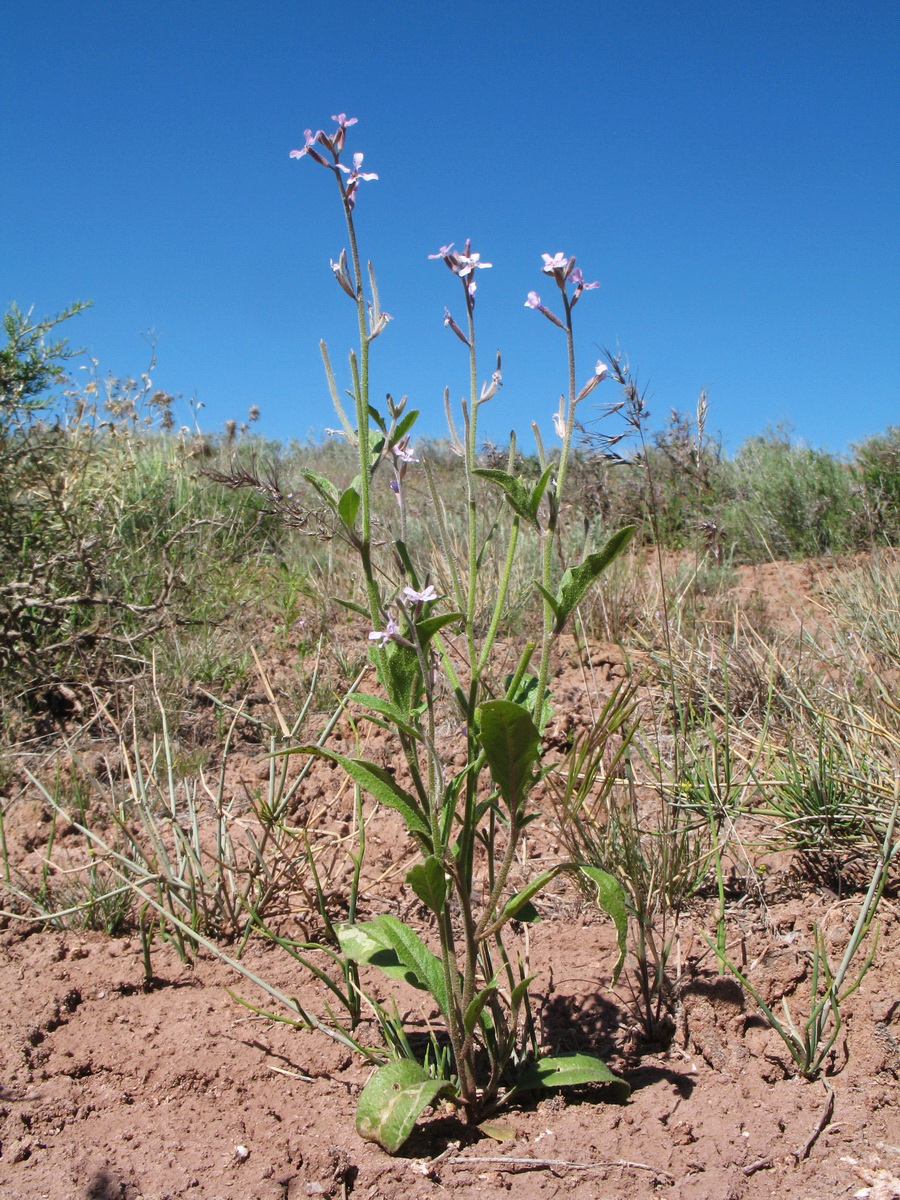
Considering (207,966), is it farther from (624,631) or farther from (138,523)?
(138,523)

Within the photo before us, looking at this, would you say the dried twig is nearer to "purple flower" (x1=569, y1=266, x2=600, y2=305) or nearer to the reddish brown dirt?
the reddish brown dirt

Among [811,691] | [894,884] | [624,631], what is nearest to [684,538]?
[624,631]

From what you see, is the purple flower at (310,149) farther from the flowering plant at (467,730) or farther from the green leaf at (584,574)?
the green leaf at (584,574)

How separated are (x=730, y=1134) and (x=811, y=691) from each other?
169 cm

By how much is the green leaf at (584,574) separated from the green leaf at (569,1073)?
0.84 meters

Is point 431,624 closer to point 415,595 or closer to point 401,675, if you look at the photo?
point 415,595

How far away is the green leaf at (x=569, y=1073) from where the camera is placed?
5.13 feet

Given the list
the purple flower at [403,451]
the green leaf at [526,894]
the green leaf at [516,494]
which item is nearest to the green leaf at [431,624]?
the green leaf at [516,494]

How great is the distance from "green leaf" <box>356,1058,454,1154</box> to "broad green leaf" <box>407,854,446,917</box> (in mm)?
328

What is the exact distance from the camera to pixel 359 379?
139cm

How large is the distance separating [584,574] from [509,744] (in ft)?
1.00

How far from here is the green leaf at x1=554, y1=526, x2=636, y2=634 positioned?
4.52ft

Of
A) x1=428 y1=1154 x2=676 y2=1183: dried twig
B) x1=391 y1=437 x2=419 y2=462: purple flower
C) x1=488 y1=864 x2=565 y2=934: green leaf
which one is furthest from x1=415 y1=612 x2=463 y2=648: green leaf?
x1=428 y1=1154 x2=676 y2=1183: dried twig

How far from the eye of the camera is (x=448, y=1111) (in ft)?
5.43
